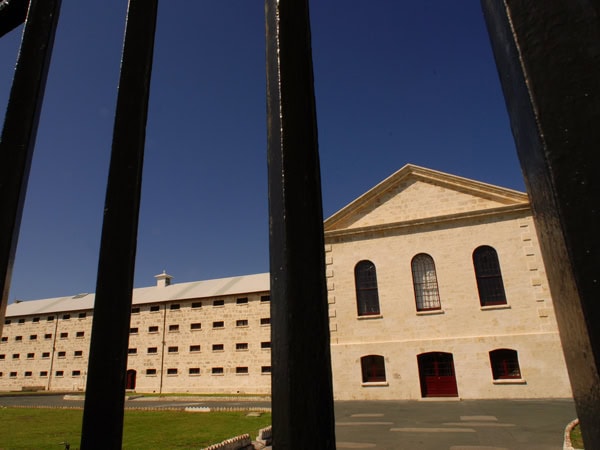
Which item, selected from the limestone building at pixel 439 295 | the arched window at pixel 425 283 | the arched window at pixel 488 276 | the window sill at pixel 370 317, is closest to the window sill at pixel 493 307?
the limestone building at pixel 439 295

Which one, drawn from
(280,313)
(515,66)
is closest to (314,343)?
(280,313)

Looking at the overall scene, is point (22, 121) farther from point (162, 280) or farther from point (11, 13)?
point (162, 280)

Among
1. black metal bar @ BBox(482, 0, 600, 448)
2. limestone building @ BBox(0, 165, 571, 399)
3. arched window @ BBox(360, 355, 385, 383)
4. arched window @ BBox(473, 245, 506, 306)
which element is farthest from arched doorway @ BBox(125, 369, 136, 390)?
black metal bar @ BBox(482, 0, 600, 448)

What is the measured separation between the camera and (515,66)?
0.57 meters

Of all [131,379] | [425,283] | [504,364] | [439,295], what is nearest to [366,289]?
[425,283]

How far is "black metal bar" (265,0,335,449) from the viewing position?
2.22ft

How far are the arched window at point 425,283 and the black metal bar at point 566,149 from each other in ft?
61.8

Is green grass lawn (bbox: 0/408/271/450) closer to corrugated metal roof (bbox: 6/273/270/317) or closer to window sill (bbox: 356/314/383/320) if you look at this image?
window sill (bbox: 356/314/383/320)

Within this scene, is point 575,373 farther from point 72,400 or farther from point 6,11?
point 72,400

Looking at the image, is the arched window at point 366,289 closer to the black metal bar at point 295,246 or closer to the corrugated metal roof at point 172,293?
the corrugated metal roof at point 172,293

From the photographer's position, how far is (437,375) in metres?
17.2

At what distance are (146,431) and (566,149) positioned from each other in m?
12.7

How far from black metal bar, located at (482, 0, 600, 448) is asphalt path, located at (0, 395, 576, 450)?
911cm

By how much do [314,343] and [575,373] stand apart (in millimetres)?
397
